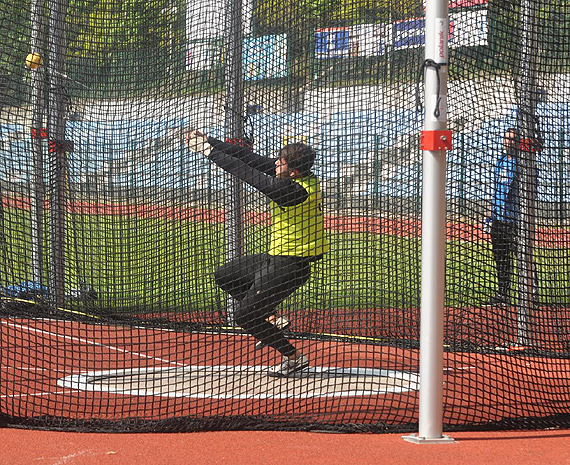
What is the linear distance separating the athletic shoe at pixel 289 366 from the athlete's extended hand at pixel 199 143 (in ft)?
5.41

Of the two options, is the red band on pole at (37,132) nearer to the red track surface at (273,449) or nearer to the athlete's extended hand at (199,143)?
the athlete's extended hand at (199,143)

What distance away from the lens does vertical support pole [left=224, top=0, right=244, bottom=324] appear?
615cm

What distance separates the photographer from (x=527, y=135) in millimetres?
6473

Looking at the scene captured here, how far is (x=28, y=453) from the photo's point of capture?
14.2ft

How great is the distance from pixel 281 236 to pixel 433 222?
5.55 ft

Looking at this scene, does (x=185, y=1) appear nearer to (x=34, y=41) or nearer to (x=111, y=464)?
(x=34, y=41)

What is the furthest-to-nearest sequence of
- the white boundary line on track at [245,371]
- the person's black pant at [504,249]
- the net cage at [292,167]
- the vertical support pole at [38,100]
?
1. the person's black pant at [504,249]
2. the vertical support pole at [38,100]
3. the white boundary line on track at [245,371]
4. the net cage at [292,167]

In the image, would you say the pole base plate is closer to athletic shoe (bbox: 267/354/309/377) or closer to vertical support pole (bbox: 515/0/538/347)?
vertical support pole (bbox: 515/0/538/347)

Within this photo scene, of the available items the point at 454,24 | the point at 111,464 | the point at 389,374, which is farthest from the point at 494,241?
the point at 111,464

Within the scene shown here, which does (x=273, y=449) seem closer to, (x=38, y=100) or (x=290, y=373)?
(x=290, y=373)

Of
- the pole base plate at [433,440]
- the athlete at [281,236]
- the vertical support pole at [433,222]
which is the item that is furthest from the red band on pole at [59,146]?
the pole base plate at [433,440]

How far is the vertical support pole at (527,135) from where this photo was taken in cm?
554

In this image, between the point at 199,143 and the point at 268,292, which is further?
the point at 268,292

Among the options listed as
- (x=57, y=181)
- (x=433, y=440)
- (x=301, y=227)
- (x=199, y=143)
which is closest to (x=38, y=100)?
(x=57, y=181)
